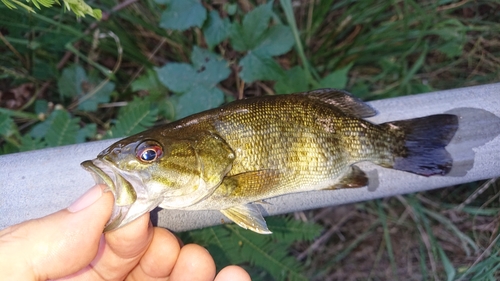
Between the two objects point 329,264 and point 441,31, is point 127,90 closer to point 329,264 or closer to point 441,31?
point 329,264

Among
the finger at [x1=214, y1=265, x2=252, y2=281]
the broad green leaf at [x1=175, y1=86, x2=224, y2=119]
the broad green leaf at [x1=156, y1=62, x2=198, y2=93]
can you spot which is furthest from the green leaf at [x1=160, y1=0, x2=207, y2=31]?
the finger at [x1=214, y1=265, x2=252, y2=281]

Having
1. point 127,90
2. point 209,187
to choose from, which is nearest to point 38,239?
point 209,187

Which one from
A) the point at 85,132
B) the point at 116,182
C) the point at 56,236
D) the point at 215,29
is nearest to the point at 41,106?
the point at 85,132

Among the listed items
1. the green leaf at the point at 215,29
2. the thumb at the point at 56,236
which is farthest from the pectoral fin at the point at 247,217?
the green leaf at the point at 215,29

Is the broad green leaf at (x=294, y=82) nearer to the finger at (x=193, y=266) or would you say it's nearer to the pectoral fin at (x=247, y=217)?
the pectoral fin at (x=247, y=217)

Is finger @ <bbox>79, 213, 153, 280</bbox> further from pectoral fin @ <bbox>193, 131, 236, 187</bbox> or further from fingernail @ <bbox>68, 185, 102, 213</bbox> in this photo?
pectoral fin @ <bbox>193, 131, 236, 187</bbox>
